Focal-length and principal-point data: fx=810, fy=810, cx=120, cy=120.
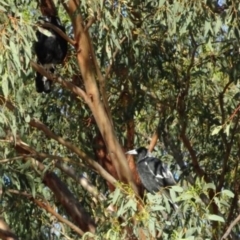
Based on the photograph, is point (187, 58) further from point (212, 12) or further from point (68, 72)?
point (212, 12)

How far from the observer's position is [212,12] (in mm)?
4496

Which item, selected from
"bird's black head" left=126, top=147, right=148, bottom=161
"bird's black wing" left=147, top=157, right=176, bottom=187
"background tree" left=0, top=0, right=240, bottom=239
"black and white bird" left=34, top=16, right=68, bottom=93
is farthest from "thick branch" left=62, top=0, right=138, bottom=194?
"bird's black head" left=126, top=147, right=148, bottom=161

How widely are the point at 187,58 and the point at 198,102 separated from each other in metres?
0.39

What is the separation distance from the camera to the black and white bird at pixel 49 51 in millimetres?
5039

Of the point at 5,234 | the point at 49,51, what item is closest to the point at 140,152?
the point at 49,51

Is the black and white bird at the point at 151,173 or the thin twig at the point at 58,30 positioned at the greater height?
the thin twig at the point at 58,30

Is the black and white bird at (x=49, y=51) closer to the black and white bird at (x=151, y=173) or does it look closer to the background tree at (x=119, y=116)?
the background tree at (x=119, y=116)

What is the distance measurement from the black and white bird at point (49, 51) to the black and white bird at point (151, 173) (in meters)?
0.80

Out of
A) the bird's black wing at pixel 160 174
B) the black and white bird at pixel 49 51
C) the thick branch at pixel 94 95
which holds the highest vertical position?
the black and white bird at pixel 49 51

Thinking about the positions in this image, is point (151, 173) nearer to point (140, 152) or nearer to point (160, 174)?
point (160, 174)

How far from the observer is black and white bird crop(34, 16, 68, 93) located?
504cm

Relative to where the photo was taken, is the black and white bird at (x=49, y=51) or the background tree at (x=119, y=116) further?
the black and white bird at (x=49, y=51)

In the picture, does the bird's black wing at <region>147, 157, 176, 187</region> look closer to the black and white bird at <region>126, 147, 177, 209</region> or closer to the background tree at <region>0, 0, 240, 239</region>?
the black and white bird at <region>126, 147, 177, 209</region>

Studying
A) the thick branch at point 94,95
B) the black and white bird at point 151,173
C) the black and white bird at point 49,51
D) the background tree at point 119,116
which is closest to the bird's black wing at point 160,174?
the black and white bird at point 151,173
